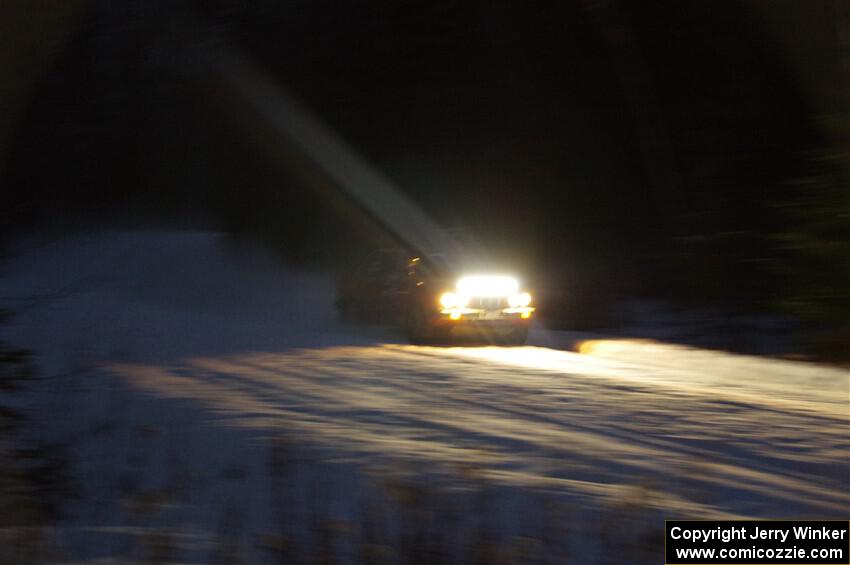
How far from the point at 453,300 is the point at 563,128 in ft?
28.4

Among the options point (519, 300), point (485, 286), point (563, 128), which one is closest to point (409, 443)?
point (485, 286)

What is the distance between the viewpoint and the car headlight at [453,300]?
18.1 metres

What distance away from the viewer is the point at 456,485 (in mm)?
7633

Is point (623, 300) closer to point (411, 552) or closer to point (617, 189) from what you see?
point (617, 189)

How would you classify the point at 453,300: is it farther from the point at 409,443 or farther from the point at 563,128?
the point at 409,443

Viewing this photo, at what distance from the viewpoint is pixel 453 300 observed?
1808cm

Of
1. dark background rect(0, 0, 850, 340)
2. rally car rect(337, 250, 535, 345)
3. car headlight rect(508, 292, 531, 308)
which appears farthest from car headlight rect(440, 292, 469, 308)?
dark background rect(0, 0, 850, 340)

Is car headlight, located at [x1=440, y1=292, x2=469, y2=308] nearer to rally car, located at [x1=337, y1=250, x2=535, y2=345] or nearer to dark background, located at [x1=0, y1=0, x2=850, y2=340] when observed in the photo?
rally car, located at [x1=337, y1=250, x2=535, y2=345]

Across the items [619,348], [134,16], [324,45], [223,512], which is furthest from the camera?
[324,45]

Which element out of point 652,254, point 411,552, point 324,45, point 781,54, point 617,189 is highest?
point 324,45

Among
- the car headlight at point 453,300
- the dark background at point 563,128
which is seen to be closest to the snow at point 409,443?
the car headlight at point 453,300

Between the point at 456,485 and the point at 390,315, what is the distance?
13.1 m

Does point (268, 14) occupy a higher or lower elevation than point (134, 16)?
higher

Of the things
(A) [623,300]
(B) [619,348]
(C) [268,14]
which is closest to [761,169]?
(A) [623,300]
